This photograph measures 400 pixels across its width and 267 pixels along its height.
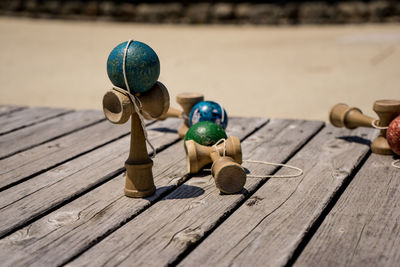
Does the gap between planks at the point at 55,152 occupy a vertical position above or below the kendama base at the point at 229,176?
below

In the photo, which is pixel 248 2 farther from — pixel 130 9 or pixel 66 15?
pixel 66 15

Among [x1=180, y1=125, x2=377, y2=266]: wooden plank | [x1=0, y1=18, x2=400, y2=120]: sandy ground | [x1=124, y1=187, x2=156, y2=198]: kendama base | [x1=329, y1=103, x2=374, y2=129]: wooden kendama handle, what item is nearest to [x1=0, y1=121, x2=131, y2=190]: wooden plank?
[x1=124, y1=187, x2=156, y2=198]: kendama base

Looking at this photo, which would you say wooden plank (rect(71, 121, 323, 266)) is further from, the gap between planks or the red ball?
the gap between planks

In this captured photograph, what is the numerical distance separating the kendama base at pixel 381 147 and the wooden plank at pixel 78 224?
108 centimetres

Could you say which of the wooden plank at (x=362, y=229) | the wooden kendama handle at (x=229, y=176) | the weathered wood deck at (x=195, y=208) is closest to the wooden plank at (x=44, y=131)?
the weathered wood deck at (x=195, y=208)

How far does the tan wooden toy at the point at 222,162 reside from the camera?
219 centimetres

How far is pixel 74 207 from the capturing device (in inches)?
83.6

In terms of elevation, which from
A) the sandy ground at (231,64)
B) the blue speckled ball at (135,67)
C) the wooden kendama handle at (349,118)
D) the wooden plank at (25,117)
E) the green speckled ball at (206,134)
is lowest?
the sandy ground at (231,64)

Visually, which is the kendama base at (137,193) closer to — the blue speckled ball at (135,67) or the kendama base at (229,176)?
the kendama base at (229,176)

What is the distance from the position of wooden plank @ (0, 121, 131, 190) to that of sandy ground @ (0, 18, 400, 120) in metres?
2.22

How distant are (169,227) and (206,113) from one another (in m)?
1.17

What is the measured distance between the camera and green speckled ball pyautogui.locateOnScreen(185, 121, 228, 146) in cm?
255

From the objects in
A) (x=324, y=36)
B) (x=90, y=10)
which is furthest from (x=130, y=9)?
(x=324, y=36)

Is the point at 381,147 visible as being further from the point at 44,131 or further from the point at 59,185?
the point at 44,131
